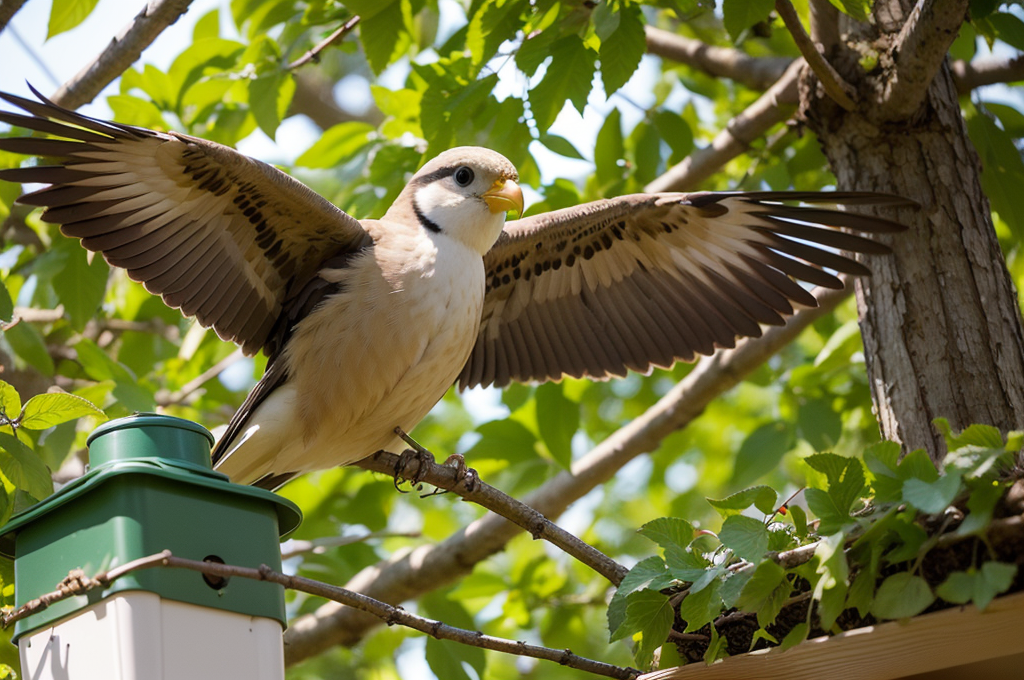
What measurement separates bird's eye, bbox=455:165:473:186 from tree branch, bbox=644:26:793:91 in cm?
161

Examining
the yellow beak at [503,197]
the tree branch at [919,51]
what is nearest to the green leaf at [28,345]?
the yellow beak at [503,197]

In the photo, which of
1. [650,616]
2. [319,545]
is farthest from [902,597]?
[319,545]

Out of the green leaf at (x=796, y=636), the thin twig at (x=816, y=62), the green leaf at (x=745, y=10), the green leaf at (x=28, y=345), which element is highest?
the thin twig at (x=816, y=62)

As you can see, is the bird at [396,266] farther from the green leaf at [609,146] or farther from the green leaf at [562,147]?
the green leaf at [609,146]

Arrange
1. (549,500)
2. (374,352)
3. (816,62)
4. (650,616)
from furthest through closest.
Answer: (549,500)
(374,352)
(816,62)
(650,616)

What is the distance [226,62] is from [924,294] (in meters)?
2.87

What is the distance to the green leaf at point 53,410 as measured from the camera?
2.38 m

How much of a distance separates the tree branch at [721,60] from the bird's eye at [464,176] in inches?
63.2

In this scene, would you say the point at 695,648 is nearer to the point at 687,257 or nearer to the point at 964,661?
the point at 964,661

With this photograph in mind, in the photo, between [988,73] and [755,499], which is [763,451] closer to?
[988,73]

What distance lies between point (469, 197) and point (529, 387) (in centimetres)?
129

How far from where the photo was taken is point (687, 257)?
413 cm

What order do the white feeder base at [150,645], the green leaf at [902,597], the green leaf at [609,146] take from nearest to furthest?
the white feeder base at [150,645], the green leaf at [902,597], the green leaf at [609,146]

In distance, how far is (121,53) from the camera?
11.1ft
